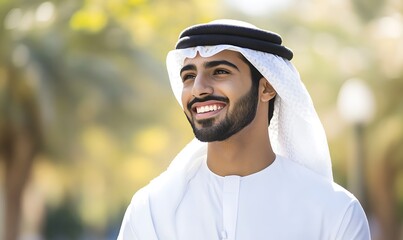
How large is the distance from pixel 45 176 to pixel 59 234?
11956 mm

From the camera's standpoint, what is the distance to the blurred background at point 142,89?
17.8 m

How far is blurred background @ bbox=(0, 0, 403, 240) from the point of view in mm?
17797

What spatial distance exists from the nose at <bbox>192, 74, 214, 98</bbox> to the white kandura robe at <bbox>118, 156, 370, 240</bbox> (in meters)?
0.37

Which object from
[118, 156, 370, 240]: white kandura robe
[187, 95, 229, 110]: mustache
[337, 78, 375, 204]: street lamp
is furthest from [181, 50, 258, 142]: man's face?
[337, 78, 375, 204]: street lamp

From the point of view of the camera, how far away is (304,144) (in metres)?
4.61

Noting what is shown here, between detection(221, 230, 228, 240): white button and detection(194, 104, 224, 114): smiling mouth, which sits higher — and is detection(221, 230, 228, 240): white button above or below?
below

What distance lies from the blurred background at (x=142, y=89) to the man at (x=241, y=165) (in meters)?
10.1

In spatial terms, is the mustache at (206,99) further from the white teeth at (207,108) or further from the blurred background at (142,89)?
the blurred background at (142,89)

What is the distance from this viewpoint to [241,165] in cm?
443

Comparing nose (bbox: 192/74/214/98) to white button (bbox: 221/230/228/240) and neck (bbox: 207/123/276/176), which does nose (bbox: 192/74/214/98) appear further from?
white button (bbox: 221/230/228/240)

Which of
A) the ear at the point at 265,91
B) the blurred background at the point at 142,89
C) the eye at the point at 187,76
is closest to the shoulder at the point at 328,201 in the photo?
the ear at the point at 265,91

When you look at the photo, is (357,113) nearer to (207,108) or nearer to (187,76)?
(187,76)

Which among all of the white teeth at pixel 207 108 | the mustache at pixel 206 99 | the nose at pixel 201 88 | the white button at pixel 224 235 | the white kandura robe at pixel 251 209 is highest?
the nose at pixel 201 88

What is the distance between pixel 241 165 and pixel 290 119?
0.35 m
